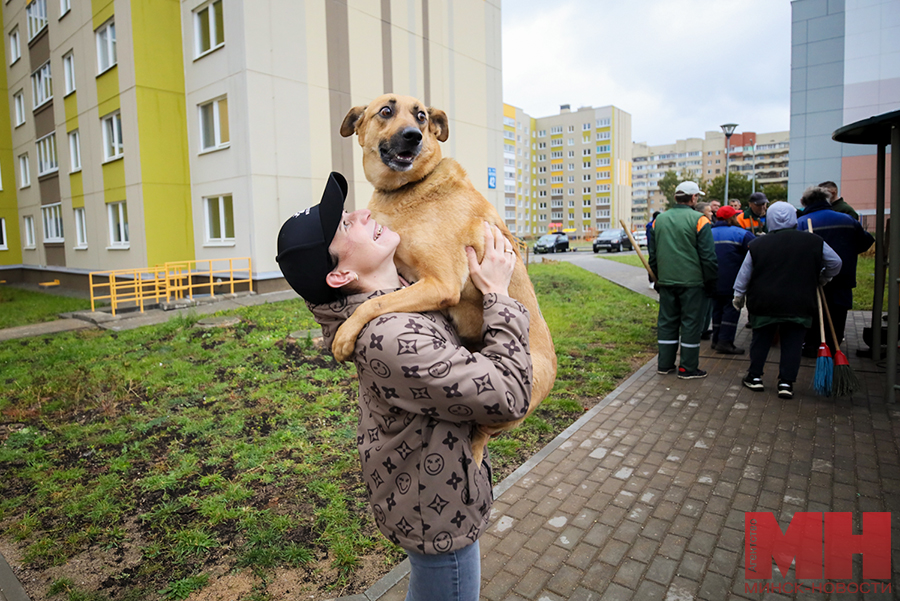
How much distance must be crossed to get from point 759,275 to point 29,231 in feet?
104

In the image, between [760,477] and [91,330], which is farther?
[91,330]

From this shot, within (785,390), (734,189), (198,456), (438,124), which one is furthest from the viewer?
(734,189)

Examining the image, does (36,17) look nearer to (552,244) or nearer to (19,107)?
(19,107)

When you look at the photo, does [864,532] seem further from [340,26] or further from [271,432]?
[340,26]

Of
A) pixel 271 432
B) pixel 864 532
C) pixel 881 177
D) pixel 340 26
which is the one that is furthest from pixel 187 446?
pixel 340 26

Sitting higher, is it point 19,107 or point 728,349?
point 19,107

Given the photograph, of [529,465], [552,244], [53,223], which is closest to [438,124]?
[529,465]

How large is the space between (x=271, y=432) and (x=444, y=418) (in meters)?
4.28

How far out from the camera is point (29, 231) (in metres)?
26.4

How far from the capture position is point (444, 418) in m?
1.56

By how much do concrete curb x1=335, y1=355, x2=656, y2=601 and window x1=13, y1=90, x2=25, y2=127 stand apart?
30.9 meters

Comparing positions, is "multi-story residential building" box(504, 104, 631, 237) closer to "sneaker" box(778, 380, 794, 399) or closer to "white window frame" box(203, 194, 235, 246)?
"white window frame" box(203, 194, 235, 246)

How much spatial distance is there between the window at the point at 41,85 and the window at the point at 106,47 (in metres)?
5.68

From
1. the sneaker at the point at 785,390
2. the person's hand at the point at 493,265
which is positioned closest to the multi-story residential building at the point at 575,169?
the sneaker at the point at 785,390
